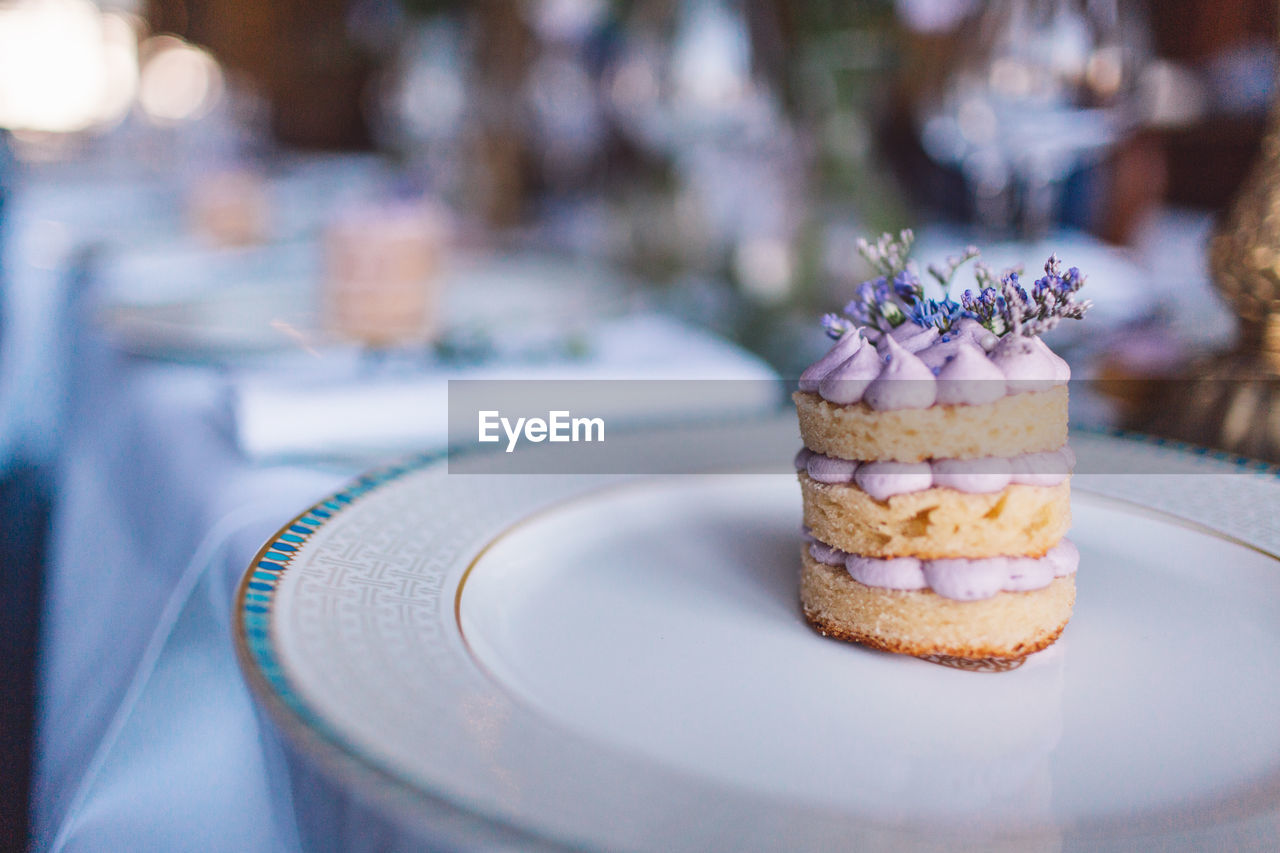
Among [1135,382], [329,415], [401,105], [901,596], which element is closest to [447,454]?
[329,415]

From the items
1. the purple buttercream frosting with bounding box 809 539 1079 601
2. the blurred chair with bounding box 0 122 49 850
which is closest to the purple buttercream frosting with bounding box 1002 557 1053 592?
the purple buttercream frosting with bounding box 809 539 1079 601

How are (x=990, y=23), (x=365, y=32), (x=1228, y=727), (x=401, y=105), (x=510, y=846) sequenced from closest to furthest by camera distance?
(x=510, y=846), (x=1228, y=727), (x=990, y=23), (x=401, y=105), (x=365, y=32)

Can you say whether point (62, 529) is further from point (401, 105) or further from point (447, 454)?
point (401, 105)

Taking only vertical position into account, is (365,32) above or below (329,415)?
above

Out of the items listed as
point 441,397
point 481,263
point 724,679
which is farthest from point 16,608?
point 724,679

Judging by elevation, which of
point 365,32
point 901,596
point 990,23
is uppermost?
point 365,32

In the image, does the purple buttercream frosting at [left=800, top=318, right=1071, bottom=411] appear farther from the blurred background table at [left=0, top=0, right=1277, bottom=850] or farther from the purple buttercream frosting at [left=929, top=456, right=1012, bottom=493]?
the blurred background table at [left=0, top=0, right=1277, bottom=850]

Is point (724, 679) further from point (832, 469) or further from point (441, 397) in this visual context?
point (441, 397)
